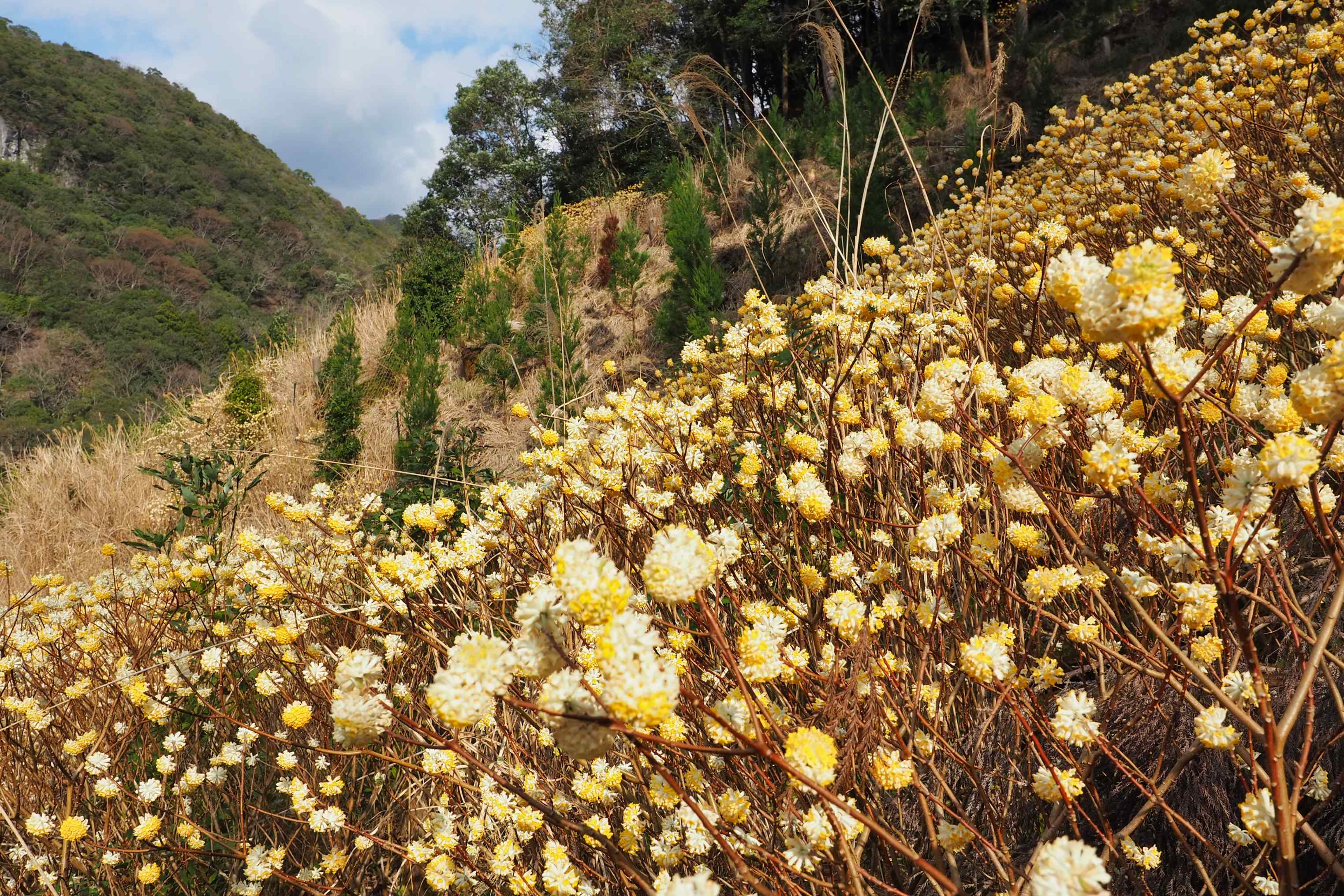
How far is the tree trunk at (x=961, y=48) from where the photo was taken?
34.3ft

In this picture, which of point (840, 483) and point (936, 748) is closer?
point (936, 748)

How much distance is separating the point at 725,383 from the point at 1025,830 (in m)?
1.41

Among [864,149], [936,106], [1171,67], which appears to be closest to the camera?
[1171,67]

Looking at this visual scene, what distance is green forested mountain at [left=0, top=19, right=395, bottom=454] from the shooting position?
78.5 ft

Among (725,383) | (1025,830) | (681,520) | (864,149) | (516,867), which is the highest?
(864,149)

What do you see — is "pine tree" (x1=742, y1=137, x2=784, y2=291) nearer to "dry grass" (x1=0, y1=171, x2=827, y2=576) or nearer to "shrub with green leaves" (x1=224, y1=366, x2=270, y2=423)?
"dry grass" (x1=0, y1=171, x2=827, y2=576)

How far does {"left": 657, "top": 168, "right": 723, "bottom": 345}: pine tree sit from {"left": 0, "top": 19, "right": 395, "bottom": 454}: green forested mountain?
18.2 metres

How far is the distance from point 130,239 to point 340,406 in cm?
3192

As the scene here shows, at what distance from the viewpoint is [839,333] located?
2.15 meters

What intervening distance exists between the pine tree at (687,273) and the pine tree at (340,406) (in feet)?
10.3

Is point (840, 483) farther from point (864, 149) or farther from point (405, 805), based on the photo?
point (864, 149)

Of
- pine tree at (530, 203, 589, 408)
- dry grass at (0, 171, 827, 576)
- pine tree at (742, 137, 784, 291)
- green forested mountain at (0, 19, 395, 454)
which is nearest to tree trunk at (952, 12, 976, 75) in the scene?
dry grass at (0, 171, 827, 576)

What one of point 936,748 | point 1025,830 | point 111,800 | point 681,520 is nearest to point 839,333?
point 681,520

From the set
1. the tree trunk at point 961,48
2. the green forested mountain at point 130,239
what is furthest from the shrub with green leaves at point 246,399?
the green forested mountain at point 130,239
